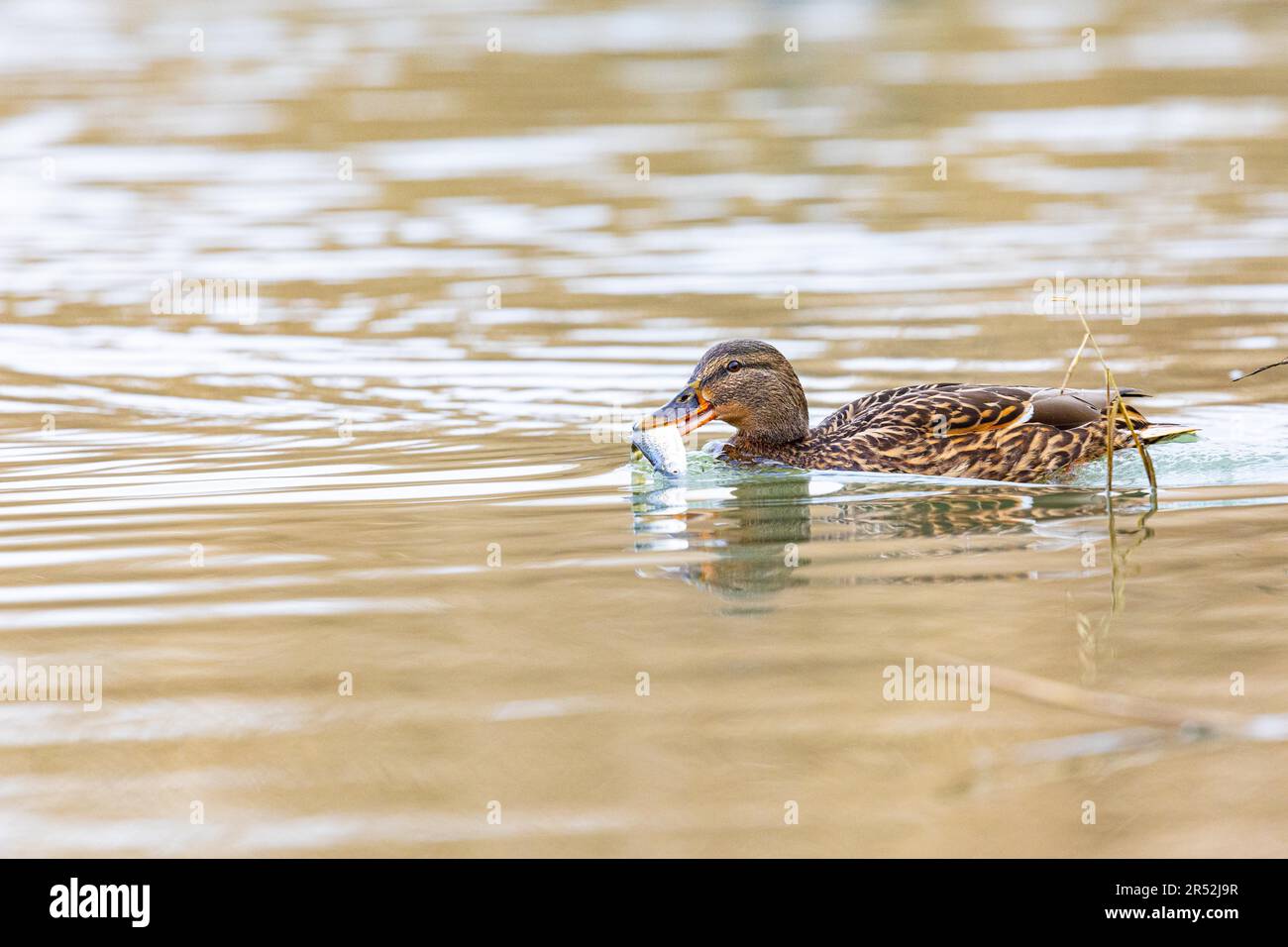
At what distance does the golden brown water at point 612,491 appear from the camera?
5.66 meters

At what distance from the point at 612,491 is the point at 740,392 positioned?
0.93m

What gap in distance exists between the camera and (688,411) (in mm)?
10312

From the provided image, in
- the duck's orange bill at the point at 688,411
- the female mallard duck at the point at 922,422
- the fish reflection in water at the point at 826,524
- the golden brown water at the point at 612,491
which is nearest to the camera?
the golden brown water at the point at 612,491

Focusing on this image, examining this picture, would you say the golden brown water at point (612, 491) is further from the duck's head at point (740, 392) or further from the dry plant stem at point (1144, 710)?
the duck's head at point (740, 392)

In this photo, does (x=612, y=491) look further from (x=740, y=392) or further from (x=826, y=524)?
(x=826, y=524)

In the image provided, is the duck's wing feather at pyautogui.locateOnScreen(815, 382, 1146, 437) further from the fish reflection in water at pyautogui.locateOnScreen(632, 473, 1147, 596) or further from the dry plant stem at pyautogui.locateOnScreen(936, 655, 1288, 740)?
the dry plant stem at pyautogui.locateOnScreen(936, 655, 1288, 740)

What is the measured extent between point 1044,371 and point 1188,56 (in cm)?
1765

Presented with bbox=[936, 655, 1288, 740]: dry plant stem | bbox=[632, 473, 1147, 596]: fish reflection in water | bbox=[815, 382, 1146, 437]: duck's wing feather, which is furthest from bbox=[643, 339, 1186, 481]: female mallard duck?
bbox=[936, 655, 1288, 740]: dry plant stem

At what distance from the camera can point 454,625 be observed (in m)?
7.31

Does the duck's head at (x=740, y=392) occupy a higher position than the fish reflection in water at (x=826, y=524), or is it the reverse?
the duck's head at (x=740, y=392)

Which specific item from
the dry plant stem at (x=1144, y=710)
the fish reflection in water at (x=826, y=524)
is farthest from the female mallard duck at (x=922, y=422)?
the dry plant stem at (x=1144, y=710)

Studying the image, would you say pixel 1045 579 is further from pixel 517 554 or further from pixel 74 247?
pixel 74 247

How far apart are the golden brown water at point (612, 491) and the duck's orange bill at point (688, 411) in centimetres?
30

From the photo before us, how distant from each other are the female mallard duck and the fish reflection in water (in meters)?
0.17
